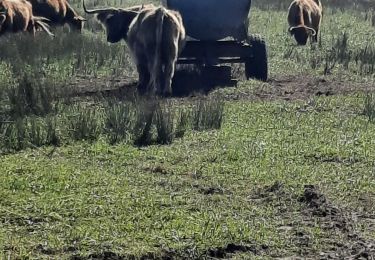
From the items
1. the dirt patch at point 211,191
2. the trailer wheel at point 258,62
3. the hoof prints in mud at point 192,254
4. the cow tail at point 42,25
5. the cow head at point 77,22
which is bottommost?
the cow head at point 77,22

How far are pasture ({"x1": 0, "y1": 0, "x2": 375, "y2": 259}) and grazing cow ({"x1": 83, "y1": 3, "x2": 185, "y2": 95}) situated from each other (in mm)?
491

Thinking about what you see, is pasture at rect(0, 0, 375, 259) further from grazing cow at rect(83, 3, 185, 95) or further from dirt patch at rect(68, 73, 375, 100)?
grazing cow at rect(83, 3, 185, 95)

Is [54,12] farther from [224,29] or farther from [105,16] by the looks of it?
[224,29]

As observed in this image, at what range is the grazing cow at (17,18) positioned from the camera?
2142 cm

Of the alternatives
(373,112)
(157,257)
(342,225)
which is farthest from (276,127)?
(157,257)

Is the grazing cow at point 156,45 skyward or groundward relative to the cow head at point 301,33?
skyward

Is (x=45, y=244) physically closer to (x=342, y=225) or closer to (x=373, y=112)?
(x=342, y=225)

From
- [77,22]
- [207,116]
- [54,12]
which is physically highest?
[207,116]

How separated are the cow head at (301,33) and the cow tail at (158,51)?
8996mm

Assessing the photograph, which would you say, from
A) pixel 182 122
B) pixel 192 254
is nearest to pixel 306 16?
pixel 182 122

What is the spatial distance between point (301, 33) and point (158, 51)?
9321 mm

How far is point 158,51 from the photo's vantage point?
52.5 feet

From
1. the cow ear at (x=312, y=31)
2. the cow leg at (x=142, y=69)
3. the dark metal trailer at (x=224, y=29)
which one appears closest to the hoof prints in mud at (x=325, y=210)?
the cow leg at (x=142, y=69)

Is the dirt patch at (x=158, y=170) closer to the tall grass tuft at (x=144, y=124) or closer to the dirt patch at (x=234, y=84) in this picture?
the tall grass tuft at (x=144, y=124)
